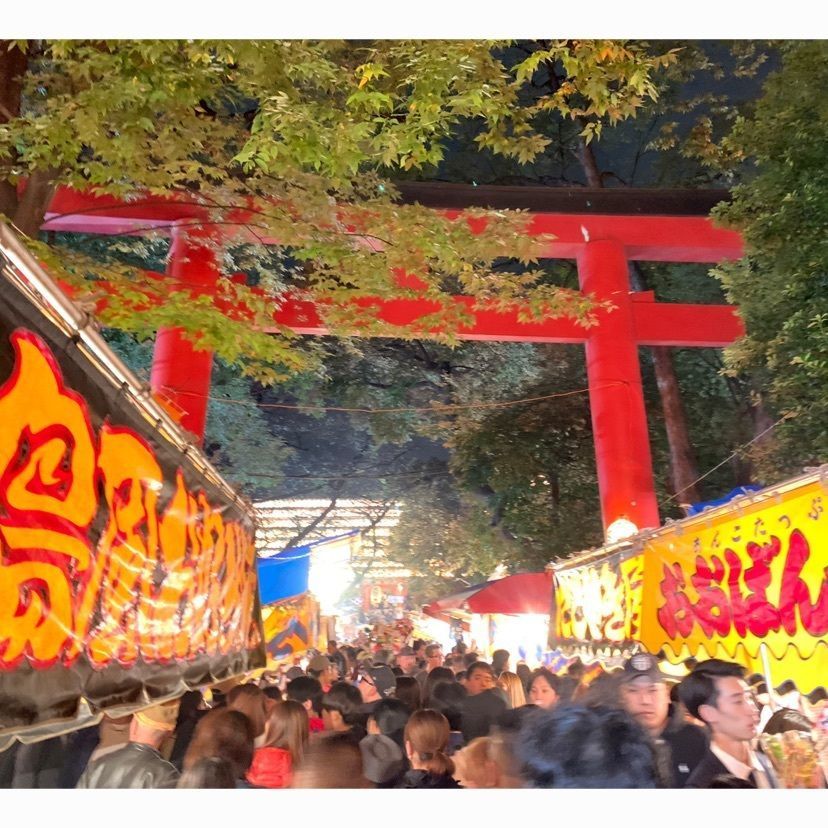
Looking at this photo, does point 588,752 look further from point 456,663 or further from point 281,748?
point 456,663

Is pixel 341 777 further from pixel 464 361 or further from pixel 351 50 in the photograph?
pixel 464 361

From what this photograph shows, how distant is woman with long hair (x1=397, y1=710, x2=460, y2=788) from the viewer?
3.04 m

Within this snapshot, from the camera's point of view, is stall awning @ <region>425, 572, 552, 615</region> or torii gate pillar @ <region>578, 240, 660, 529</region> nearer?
torii gate pillar @ <region>578, 240, 660, 529</region>

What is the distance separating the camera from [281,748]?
3.53 m

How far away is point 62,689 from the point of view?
2.16 meters

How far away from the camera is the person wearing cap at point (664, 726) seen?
9.20ft

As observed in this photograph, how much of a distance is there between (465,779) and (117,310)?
12.9 feet

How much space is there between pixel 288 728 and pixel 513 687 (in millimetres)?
2184

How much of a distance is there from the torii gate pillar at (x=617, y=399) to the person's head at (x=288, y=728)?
5471mm

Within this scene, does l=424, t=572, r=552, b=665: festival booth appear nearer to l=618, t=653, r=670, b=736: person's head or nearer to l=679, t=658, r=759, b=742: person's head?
l=618, t=653, r=670, b=736: person's head

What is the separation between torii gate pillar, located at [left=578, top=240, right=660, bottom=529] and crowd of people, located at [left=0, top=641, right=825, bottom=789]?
14.4ft

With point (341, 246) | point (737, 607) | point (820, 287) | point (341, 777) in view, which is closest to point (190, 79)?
point (341, 246)

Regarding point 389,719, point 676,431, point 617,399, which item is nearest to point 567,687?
point 389,719

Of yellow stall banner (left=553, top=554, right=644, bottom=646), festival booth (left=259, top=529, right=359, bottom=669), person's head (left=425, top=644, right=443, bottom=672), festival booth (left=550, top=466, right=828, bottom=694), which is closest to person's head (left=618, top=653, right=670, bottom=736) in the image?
festival booth (left=550, top=466, right=828, bottom=694)
